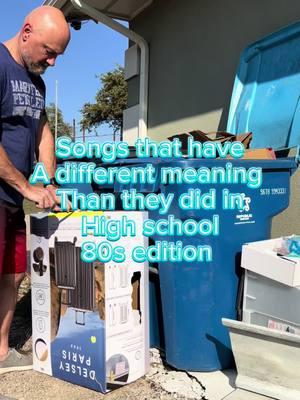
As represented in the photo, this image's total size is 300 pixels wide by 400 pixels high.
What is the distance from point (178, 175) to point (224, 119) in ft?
7.12

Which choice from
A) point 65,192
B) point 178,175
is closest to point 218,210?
point 178,175

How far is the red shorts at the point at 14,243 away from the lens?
2490 millimetres

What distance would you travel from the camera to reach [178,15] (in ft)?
16.3

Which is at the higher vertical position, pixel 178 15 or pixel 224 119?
pixel 178 15

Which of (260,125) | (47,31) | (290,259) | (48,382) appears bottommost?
(48,382)

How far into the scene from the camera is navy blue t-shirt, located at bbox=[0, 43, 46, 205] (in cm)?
223

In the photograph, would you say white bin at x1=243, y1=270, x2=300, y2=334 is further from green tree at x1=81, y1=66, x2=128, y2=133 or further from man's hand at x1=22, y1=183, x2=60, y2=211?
green tree at x1=81, y1=66, x2=128, y2=133

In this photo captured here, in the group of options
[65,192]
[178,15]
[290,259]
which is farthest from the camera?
[178,15]

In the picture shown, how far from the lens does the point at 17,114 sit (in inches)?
91.2

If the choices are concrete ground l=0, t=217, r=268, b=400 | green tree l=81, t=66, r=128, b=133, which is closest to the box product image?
concrete ground l=0, t=217, r=268, b=400

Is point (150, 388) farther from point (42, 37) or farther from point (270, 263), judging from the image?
point (42, 37)

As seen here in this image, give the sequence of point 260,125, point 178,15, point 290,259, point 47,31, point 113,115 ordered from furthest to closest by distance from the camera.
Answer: point 113,115 → point 178,15 → point 260,125 → point 47,31 → point 290,259

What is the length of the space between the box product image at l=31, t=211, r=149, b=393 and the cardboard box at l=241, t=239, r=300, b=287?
53 cm

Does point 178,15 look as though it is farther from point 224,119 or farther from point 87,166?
point 87,166
